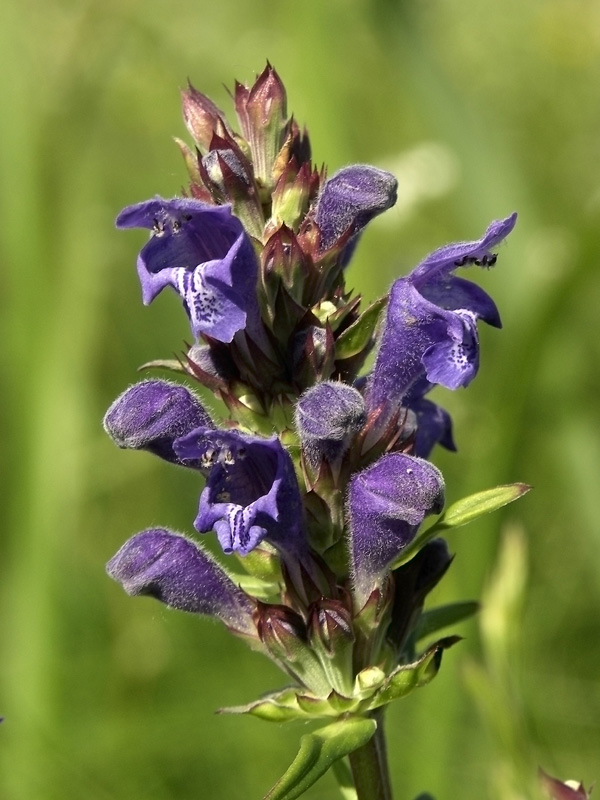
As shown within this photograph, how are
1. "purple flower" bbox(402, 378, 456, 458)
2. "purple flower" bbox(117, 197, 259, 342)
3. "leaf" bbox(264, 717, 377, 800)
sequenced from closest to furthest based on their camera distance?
"leaf" bbox(264, 717, 377, 800), "purple flower" bbox(117, 197, 259, 342), "purple flower" bbox(402, 378, 456, 458)

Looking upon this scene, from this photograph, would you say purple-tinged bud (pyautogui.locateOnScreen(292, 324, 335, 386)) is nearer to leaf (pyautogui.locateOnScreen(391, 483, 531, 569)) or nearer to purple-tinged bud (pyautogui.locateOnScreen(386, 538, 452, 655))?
leaf (pyautogui.locateOnScreen(391, 483, 531, 569))

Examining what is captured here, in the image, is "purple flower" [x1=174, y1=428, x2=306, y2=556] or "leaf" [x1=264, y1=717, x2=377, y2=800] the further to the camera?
"purple flower" [x1=174, y1=428, x2=306, y2=556]

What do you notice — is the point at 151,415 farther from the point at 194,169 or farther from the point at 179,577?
the point at 194,169

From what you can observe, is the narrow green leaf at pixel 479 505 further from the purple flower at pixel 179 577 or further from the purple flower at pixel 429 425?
the purple flower at pixel 179 577

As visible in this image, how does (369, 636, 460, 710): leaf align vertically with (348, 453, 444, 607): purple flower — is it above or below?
below

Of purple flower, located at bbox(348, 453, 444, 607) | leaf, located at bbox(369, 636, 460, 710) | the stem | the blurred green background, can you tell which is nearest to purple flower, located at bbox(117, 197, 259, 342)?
purple flower, located at bbox(348, 453, 444, 607)

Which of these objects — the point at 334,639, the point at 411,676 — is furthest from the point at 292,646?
the point at 411,676

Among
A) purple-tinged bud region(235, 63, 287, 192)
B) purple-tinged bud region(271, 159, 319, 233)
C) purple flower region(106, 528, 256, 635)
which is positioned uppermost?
purple-tinged bud region(235, 63, 287, 192)

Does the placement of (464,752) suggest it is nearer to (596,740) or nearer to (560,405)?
(596,740)
